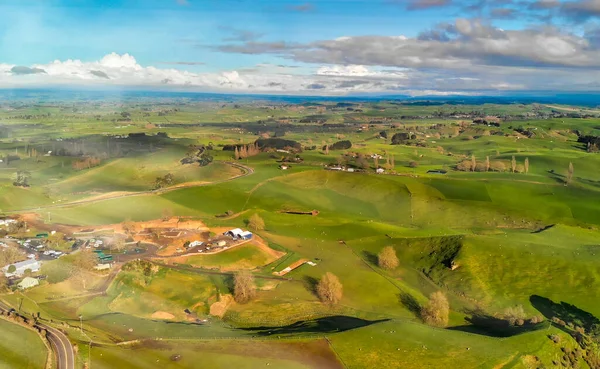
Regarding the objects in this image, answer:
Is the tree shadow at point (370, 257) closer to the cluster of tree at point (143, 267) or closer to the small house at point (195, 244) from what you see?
the small house at point (195, 244)

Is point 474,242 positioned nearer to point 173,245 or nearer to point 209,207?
point 173,245

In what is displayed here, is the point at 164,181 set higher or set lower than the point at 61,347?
higher

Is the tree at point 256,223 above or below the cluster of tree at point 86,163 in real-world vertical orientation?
below

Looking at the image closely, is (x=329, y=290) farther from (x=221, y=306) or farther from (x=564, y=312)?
(x=564, y=312)

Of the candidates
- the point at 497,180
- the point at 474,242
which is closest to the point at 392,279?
the point at 474,242

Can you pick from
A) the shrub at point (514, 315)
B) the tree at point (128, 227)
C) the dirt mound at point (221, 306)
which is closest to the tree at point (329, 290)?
the dirt mound at point (221, 306)

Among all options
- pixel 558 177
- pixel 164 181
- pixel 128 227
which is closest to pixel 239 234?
pixel 128 227
